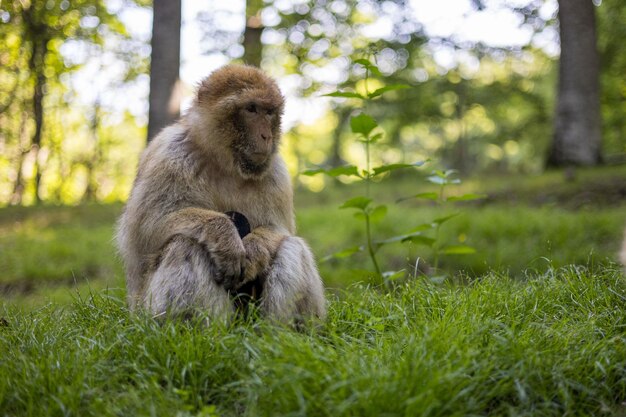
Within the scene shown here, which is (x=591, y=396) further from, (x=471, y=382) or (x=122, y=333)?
(x=122, y=333)

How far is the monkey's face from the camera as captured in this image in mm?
3559

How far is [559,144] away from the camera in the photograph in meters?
10.5

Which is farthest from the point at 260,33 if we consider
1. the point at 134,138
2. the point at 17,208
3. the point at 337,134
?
the point at 134,138

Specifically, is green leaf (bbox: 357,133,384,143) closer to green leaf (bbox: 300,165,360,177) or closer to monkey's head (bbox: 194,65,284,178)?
green leaf (bbox: 300,165,360,177)

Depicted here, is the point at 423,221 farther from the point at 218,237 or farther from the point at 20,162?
the point at 20,162

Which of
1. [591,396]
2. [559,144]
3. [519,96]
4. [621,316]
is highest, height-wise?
[519,96]

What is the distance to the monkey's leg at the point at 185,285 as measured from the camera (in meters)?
3.13

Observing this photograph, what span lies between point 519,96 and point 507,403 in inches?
528

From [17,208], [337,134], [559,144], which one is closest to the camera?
[559,144]

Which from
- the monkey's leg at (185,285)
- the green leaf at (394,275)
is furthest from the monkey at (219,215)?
the green leaf at (394,275)

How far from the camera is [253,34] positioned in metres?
12.5

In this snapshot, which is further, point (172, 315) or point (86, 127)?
point (86, 127)

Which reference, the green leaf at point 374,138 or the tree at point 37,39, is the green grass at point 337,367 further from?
the tree at point 37,39

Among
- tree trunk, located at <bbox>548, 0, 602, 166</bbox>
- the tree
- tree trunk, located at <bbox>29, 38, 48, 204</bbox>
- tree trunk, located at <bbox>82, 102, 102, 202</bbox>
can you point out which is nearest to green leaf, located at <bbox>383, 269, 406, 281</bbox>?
the tree
